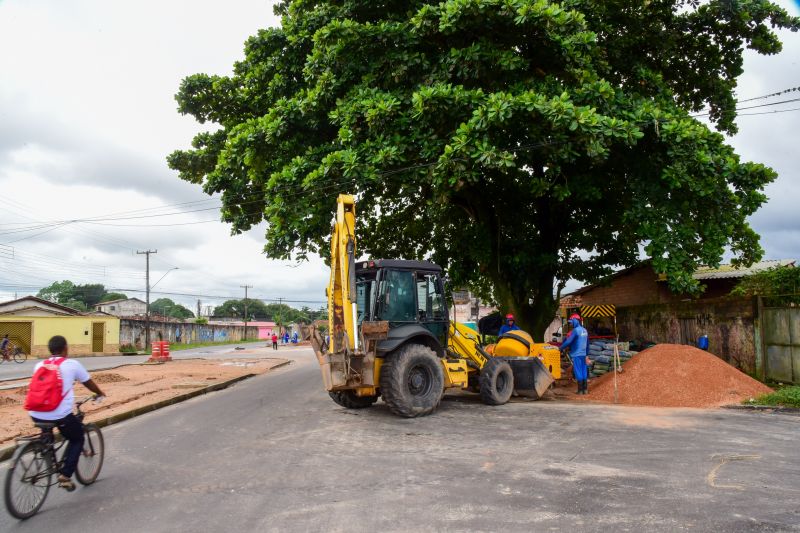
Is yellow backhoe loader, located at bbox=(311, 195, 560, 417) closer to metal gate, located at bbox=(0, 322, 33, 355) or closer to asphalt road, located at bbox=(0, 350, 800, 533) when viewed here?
asphalt road, located at bbox=(0, 350, 800, 533)

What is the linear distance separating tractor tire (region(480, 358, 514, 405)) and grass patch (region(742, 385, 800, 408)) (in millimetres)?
4537

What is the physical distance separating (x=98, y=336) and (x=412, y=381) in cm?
4236

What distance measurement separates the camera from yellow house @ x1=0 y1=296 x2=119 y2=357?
40.6 m

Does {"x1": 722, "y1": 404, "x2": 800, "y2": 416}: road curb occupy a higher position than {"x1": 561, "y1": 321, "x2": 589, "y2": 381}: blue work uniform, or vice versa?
{"x1": 561, "y1": 321, "x2": 589, "y2": 381}: blue work uniform

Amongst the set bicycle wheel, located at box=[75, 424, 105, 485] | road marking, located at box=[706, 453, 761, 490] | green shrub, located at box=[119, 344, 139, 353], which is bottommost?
green shrub, located at box=[119, 344, 139, 353]

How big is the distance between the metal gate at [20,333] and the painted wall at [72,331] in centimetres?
37

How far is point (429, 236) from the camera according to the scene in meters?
19.9

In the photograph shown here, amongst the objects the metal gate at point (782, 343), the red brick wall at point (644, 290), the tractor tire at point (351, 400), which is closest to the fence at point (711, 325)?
the metal gate at point (782, 343)

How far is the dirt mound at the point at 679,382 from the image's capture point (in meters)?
11.5

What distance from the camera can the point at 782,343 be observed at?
41.7 ft

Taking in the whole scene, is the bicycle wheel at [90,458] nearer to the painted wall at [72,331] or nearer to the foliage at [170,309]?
the painted wall at [72,331]

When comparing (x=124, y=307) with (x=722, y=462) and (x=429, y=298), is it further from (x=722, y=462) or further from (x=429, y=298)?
(x=722, y=462)

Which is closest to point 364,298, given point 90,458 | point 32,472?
point 90,458

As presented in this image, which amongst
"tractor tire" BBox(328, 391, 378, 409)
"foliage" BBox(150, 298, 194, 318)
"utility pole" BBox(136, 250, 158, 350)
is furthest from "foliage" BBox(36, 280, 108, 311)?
"tractor tire" BBox(328, 391, 378, 409)
